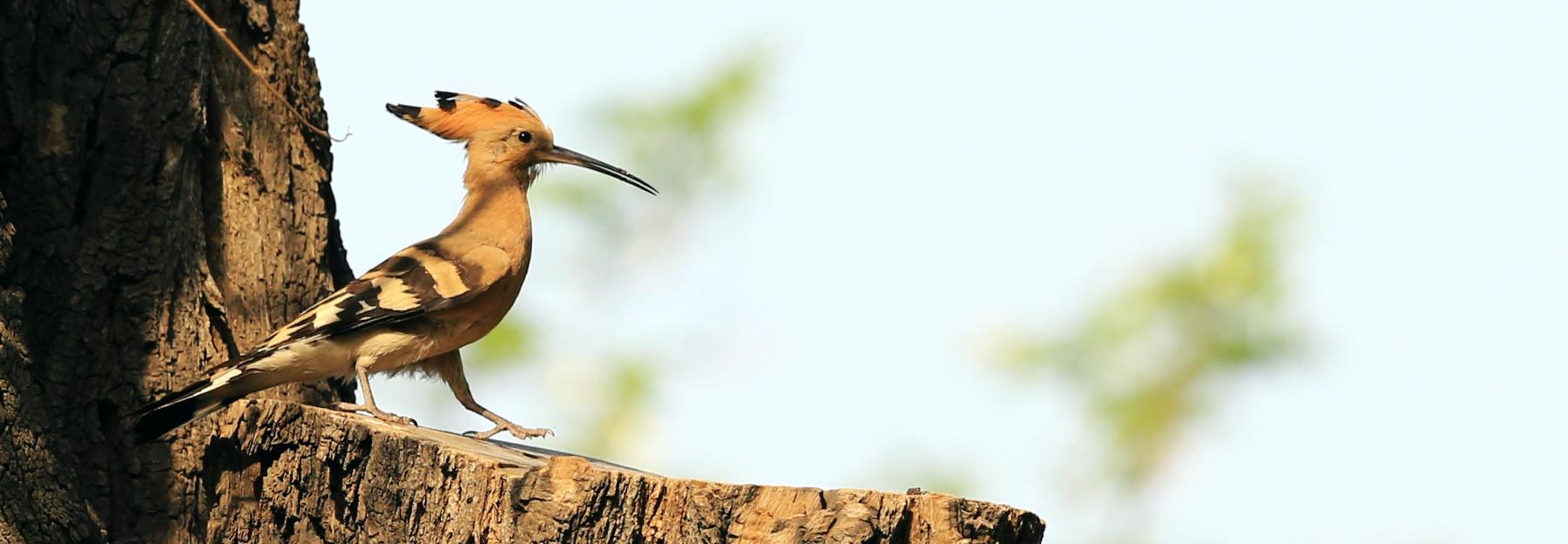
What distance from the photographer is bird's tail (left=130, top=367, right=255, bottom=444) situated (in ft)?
10.4

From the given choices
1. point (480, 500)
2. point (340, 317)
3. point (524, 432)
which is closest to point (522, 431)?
point (524, 432)

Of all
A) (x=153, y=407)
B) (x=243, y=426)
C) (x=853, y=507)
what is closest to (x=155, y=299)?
(x=153, y=407)

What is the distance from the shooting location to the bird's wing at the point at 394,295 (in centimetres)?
353

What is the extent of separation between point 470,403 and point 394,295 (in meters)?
0.45

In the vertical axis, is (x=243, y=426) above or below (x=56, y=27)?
below

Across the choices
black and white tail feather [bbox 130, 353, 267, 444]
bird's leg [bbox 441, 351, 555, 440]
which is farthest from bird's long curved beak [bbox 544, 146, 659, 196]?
black and white tail feather [bbox 130, 353, 267, 444]

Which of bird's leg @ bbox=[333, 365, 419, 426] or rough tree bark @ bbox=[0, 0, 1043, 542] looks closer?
rough tree bark @ bbox=[0, 0, 1043, 542]

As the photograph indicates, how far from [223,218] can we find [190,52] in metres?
0.38

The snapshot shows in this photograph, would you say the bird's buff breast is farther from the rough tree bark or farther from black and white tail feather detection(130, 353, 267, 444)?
black and white tail feather detection(130, 353, 267, 444)

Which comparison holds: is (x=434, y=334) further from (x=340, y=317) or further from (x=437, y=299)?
(x=340, y=317)

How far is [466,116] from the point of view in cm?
448

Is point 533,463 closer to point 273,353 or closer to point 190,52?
point 273,353

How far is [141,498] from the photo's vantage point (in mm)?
3162

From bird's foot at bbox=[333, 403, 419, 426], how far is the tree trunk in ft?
0.82
